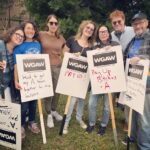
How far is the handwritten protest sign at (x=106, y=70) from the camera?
5559mm

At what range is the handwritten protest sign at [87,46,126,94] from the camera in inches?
219

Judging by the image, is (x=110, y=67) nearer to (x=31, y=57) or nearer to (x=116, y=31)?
(x=116, y=31)

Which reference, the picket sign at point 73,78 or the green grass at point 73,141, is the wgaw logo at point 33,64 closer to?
the picket sign at point 73,78

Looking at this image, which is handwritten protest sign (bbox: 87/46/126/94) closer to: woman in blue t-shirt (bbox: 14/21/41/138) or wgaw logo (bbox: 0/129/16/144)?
woman in blue t-shirt (bbox: 14/21/41/138)

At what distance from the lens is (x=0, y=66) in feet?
17.0

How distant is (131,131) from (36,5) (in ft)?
30.1

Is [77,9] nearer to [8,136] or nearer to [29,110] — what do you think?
[29,110]

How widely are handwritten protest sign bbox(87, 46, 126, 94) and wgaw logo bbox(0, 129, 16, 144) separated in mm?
1465

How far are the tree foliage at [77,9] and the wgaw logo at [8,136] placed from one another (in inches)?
319

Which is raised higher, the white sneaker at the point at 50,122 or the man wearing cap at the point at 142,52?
the man wearing cap at the point at 142,52

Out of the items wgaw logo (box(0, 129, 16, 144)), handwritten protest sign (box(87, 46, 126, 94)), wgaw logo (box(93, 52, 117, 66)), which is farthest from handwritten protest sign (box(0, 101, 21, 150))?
wgaw logo (box(93, 52, 117, 66))

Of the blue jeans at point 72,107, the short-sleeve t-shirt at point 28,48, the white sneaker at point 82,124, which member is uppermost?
the short-sleeve t-shirt at point 28,48

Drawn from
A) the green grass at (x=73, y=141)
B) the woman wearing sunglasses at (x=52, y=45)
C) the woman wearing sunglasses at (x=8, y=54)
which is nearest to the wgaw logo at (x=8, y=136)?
the green grass at (x=73, y=141)

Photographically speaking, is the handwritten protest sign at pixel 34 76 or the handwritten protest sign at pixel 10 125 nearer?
the handwritten protest sign at pixel 10 125
